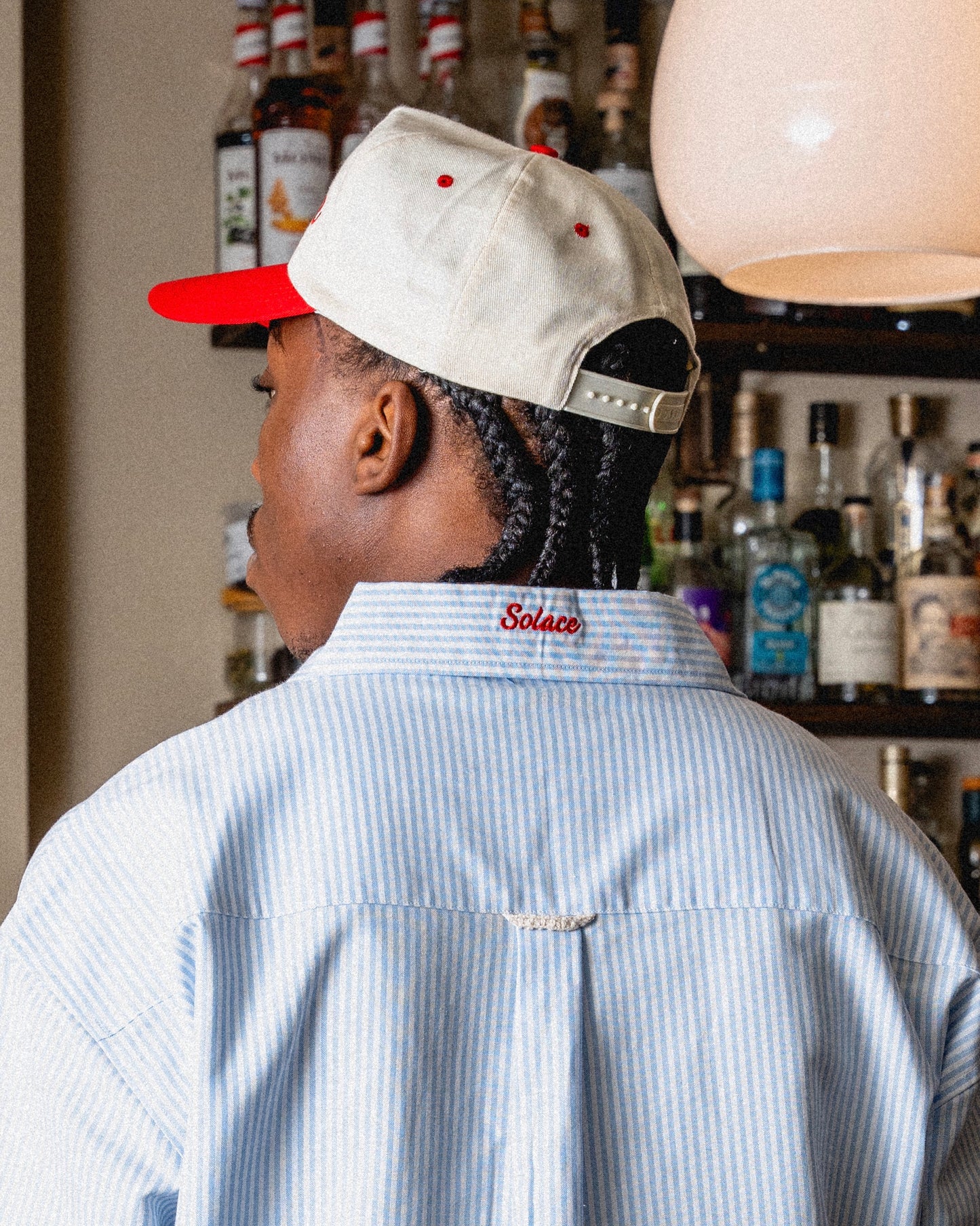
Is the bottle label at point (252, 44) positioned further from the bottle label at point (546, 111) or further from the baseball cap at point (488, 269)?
the baseball cap at point (488, 269)

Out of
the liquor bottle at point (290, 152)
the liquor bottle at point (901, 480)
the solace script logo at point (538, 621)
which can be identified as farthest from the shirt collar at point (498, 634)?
the liquor bottle at point (901, 480)

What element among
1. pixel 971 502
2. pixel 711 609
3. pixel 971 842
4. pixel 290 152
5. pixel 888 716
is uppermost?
pixel 290 152

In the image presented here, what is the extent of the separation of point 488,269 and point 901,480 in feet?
3.94

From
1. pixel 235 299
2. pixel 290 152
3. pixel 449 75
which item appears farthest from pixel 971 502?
pixel 235 299

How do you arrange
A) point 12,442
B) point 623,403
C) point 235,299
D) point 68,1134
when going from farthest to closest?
point 12,442, point 235,299, point 623,403, point 68,1134

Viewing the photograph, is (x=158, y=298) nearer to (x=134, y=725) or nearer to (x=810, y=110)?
(x=810, y=110)

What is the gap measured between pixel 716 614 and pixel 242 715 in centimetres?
106

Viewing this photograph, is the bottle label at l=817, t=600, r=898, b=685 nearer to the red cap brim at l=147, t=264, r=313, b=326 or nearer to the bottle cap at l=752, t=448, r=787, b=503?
the bottle cap at l=752, t=448, r=787, b=503

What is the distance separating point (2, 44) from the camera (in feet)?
4.80

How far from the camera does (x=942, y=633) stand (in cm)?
160

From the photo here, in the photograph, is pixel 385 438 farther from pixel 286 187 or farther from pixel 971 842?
pixel 971 842

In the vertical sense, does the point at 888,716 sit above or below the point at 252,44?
below

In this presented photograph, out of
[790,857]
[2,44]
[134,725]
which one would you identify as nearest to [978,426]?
[134,725]

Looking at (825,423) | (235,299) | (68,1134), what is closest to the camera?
(68,1134)
